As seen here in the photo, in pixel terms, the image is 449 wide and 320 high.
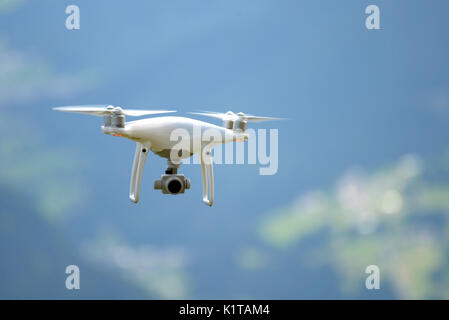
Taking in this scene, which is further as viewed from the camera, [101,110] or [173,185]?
[173,185]

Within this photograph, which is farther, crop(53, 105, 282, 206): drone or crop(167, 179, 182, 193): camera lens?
crop(167, 179, 182, 193): camera lens

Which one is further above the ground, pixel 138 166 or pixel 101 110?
pixel 101 110

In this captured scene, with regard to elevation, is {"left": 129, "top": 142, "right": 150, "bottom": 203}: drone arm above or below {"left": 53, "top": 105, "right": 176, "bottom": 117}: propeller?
below

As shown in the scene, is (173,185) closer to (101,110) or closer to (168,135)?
(168,135)

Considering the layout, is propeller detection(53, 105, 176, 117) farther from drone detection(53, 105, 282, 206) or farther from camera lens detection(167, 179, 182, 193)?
camera lens detection(167, 179, 182, 193)

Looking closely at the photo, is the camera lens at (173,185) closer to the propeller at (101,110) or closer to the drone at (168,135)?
the drone at (168,135)

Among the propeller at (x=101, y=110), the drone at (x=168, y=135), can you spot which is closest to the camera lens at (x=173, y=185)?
the drone at (x=168, y=135)

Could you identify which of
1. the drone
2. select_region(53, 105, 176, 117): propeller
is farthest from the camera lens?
select_region(53, 105, 176, 117): propeller

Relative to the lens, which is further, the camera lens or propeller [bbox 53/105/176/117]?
the camera lens
